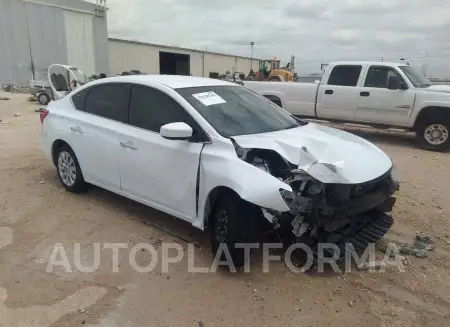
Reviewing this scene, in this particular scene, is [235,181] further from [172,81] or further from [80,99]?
[80,99]

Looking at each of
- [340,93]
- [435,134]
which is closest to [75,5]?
[340,93]

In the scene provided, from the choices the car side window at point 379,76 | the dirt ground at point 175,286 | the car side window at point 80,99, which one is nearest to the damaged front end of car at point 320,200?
the dirt ground at point 175,286

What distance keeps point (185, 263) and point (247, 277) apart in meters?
0.60

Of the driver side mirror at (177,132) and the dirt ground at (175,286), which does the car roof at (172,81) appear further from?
the dirt ground at (175,286)

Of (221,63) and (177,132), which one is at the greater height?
(177,132)

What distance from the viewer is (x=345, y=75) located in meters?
9.76

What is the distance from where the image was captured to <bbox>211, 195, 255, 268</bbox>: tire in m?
3.32

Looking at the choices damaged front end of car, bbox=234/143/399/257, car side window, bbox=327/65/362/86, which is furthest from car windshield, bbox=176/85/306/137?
car side window, bbox=327/65/362/86

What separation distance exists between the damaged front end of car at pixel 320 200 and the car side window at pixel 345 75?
6579mm

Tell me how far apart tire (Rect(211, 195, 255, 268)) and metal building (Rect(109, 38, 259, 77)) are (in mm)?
31351

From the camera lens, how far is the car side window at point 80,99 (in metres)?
5.10

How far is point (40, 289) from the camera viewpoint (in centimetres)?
326

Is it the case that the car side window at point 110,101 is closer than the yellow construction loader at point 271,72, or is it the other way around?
the car side window at point 110,101

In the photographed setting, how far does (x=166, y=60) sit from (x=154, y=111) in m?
39.6
